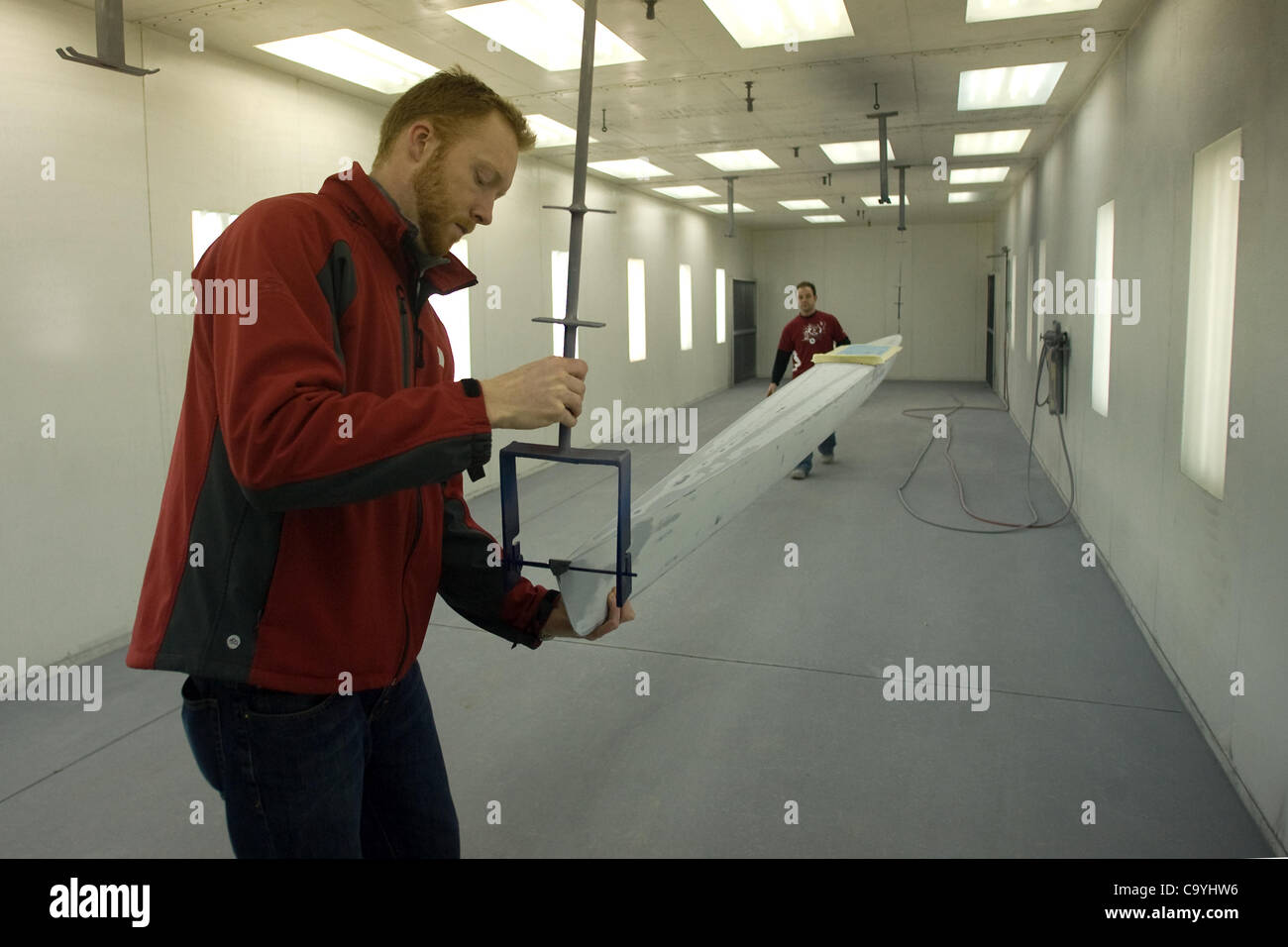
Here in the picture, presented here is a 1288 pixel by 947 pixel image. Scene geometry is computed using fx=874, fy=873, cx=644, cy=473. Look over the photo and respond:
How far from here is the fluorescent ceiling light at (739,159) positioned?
7.78 meters

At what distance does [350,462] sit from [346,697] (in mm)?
390

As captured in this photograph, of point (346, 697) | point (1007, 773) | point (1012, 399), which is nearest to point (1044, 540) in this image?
point (1007, 773)

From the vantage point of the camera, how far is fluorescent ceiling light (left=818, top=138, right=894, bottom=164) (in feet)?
24.3

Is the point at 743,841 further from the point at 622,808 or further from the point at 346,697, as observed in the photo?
the point at 346,697

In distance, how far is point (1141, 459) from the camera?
12.4 feet

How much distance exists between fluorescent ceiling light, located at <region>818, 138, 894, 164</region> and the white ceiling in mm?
143

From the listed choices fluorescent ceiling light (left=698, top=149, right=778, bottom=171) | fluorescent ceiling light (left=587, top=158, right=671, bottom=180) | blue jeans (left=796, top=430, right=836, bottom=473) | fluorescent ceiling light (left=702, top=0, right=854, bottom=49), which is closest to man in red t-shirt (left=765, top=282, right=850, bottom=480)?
blue jeans (left=796, top=430, right=836, bottom=473)

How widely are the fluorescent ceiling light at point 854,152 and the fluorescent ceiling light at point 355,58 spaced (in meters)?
3.78

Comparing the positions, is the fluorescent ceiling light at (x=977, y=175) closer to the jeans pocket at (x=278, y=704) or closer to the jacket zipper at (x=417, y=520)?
the jacket zipper at (x=417, y=520)

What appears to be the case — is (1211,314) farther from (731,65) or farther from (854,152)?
(854,152)

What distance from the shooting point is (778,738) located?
111 inches

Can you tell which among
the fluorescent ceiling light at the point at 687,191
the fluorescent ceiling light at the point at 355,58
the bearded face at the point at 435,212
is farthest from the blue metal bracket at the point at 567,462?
the fluorescent ceiling light at the point at 687,191

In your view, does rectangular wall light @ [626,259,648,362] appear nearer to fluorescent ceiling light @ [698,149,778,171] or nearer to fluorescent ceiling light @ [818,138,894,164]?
fluorescent ceiling light @ [698,149,778,171]

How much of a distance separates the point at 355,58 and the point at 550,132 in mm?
2025
